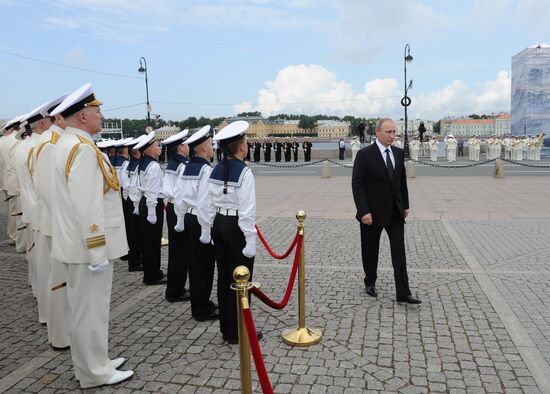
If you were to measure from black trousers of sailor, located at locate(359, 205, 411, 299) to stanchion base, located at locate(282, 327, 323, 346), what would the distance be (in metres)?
1.30

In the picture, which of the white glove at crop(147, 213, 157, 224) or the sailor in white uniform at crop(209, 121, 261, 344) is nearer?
the sailor in white uniform at crop(209, 121, 261, 344)

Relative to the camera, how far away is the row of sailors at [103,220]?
355cm

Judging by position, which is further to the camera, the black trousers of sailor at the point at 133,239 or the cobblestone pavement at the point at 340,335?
the black trousers of sailor at the point at 133,239

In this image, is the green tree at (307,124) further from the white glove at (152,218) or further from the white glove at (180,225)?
the white glove at (180,225)

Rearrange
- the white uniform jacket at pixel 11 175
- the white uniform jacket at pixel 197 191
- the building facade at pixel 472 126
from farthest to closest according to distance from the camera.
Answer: the building facade at pixel 472 126 → the white uniform jacket at pixel 11 175 → the white uniform jacket at pixel 197 191

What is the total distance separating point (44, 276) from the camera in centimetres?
471

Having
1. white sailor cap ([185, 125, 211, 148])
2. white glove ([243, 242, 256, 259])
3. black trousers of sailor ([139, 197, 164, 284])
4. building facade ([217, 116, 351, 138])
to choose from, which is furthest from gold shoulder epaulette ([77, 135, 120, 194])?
building facade ([217, 116, 351, 138])

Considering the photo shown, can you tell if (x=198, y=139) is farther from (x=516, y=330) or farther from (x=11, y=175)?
(x=11, y=175)

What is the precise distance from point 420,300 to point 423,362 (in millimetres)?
1571

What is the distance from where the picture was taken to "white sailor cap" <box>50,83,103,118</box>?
12.0 ft

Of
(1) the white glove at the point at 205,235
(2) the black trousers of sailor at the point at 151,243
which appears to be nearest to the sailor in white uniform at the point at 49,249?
(1) the white glove at the point at 205,235

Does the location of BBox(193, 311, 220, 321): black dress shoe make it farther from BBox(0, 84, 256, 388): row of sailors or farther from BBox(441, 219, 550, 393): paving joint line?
BBox(441, 219, 550, 393): paving joint line

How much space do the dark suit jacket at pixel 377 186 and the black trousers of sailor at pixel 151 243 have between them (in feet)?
8.69

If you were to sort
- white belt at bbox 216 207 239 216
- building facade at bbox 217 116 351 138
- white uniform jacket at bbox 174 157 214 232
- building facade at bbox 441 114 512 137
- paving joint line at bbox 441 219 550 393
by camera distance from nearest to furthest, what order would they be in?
paving joint line at bbox 441 219 550 393 → white belt at bbox 216 207 239 216 → white uniform jacket at bbox 174 157 214 232 → building facade at bbox 217 116 351 138 → building facade at bbox 441 114 512 137
